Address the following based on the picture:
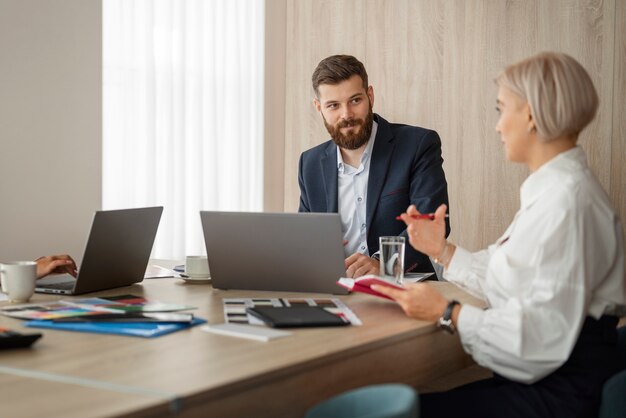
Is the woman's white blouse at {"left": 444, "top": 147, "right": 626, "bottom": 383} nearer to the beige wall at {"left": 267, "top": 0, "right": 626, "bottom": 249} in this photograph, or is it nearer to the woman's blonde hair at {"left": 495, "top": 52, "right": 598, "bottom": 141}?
the woman's blonde hair at {"left": 495, "top": 52, "right": 598, "bottom": 141}

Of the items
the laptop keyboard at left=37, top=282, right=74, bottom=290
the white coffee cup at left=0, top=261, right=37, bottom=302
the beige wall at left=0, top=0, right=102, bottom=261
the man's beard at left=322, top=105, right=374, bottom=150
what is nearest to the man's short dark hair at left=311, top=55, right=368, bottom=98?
the man's beard at left=322, top=105, right=374, bottom=150

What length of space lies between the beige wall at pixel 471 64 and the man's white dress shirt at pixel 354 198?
892mm

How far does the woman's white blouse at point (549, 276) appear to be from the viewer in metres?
1.73

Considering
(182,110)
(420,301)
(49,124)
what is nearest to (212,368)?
(420,301)

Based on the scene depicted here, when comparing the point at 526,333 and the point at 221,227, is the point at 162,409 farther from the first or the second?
the point at 221,227

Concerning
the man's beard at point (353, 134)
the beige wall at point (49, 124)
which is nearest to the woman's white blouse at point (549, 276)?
the man's beard at point (353, 134)

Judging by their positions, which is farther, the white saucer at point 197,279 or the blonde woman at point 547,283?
the white saucer at point 197,279

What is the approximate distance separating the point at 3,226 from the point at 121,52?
122 centimetres

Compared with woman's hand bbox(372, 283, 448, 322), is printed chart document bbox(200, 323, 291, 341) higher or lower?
lower

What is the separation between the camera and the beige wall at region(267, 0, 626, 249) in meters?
3.68

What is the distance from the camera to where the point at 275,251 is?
2.30 m

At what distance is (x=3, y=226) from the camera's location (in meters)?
3.60

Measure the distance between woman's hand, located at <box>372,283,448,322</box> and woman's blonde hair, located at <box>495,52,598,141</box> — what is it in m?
0.46

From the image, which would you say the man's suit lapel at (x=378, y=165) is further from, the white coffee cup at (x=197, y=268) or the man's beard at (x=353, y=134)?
the white coffee cup at (x=197, y=268)
